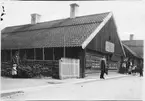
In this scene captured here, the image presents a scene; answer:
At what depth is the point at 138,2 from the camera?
5176 millimetres

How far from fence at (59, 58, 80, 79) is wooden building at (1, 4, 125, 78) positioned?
0.68ft

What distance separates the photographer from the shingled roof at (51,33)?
18.7 feet

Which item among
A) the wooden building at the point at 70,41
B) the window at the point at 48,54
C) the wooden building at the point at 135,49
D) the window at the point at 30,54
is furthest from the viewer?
the window at the point at 48,54

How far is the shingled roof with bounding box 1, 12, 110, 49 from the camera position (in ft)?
18.7

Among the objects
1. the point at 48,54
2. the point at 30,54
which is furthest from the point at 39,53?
the point at 48,54

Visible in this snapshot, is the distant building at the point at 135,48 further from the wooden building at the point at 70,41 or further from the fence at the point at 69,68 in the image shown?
the fence at the point at 69,68

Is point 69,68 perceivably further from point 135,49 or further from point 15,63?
point 15,63

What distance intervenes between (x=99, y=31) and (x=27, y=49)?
10.7 ft

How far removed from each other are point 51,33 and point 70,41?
1.07 meters

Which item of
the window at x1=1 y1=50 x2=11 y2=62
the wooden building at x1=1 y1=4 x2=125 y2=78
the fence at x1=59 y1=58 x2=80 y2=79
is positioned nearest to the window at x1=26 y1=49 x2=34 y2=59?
the wooden building at x1=1 y1=4 x2=125 y2=78

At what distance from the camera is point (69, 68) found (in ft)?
28.8

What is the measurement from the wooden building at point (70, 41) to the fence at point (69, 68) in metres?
0.21

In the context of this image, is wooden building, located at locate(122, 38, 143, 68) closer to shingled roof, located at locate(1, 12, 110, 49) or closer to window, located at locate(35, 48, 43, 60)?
shingled roof, located at locate(1, 12, 110, 49)

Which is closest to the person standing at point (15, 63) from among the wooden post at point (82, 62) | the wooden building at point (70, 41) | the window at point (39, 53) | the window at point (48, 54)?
the wooden building at point (70, 41)
